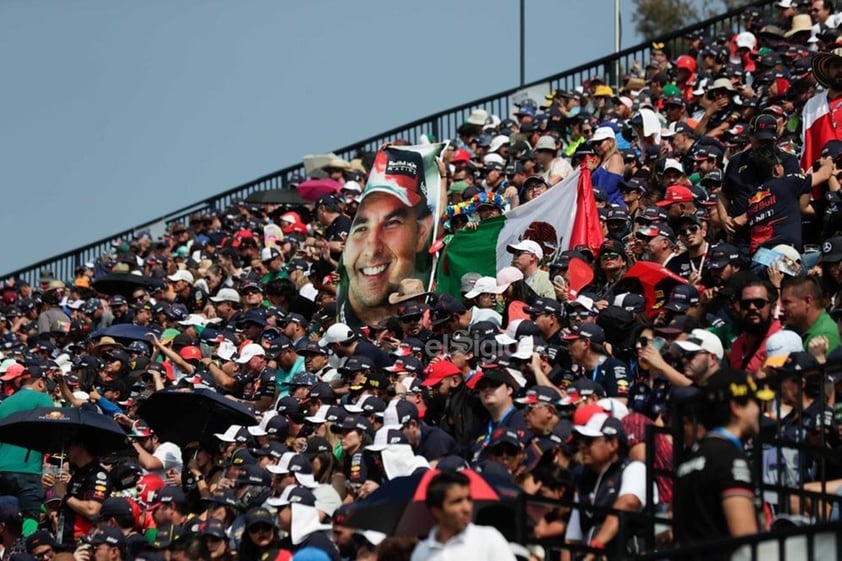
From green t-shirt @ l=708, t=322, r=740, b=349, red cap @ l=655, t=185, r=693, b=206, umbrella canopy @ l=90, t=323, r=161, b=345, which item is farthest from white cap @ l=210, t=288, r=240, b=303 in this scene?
green t-shirt @ l=708, t=322, r=740, b=349

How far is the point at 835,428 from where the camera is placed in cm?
1124

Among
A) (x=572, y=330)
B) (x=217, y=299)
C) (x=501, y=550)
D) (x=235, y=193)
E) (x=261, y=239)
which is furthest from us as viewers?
(x=235, y=193)

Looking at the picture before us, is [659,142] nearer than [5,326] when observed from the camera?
Yes

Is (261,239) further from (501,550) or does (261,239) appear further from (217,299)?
(501,550)

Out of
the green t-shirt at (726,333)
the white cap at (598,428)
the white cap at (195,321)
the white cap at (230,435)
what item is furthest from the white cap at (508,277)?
the white cap at (195,321)

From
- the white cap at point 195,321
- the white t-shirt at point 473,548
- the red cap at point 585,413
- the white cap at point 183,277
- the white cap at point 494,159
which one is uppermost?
the white cap at point 494,159

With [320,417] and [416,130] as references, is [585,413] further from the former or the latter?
[416,130]

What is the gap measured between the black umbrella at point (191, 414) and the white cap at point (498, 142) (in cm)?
903

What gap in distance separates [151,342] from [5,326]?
32.1 ft

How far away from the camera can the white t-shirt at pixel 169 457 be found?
57.6 ft

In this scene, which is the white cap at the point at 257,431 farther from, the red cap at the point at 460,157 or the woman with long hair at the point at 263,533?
the red cap at the point at 460,157

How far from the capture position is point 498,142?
85.2 feet

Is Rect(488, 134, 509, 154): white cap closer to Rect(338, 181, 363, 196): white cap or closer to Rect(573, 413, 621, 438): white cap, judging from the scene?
Rect(338, 181, 363, 196): white cap

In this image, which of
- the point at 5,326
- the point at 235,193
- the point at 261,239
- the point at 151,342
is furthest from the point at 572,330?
the point at 235,193
